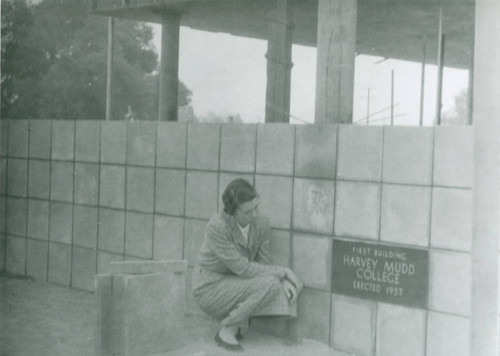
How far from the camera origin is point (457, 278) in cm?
420

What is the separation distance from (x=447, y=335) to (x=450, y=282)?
12.8 inches

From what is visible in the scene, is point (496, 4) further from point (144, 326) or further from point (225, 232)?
point (144, 326)

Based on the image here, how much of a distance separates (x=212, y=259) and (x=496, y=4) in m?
2.53

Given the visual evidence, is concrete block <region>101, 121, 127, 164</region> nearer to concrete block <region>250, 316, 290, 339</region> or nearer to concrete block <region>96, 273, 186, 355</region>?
concrete block <region>250, 316, 290, 339</region>

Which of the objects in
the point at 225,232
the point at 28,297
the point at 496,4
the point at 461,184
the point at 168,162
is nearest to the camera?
the point at 496,4

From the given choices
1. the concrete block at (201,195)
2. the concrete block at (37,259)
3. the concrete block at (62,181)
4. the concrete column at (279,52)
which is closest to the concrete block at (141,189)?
the concrete block at (201,195)

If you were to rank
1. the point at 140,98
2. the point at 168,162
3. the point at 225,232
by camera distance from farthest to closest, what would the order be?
the point at 140,98 → the point at 168,162 → the point at 225,232

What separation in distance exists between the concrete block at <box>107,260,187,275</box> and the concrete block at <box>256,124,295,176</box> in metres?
1.15

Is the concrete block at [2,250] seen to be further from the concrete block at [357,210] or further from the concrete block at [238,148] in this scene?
the concrete block at [357,210]

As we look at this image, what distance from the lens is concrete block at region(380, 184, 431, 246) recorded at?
4.38 metres

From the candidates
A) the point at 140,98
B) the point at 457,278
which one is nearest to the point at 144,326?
the point at 457,278

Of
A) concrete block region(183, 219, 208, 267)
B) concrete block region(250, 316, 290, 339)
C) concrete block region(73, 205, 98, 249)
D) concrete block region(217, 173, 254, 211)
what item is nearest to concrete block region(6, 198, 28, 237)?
concrete block region(73, 205, 98, 249)

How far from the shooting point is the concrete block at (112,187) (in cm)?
639

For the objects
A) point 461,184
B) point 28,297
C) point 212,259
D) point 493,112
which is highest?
point 493,112
